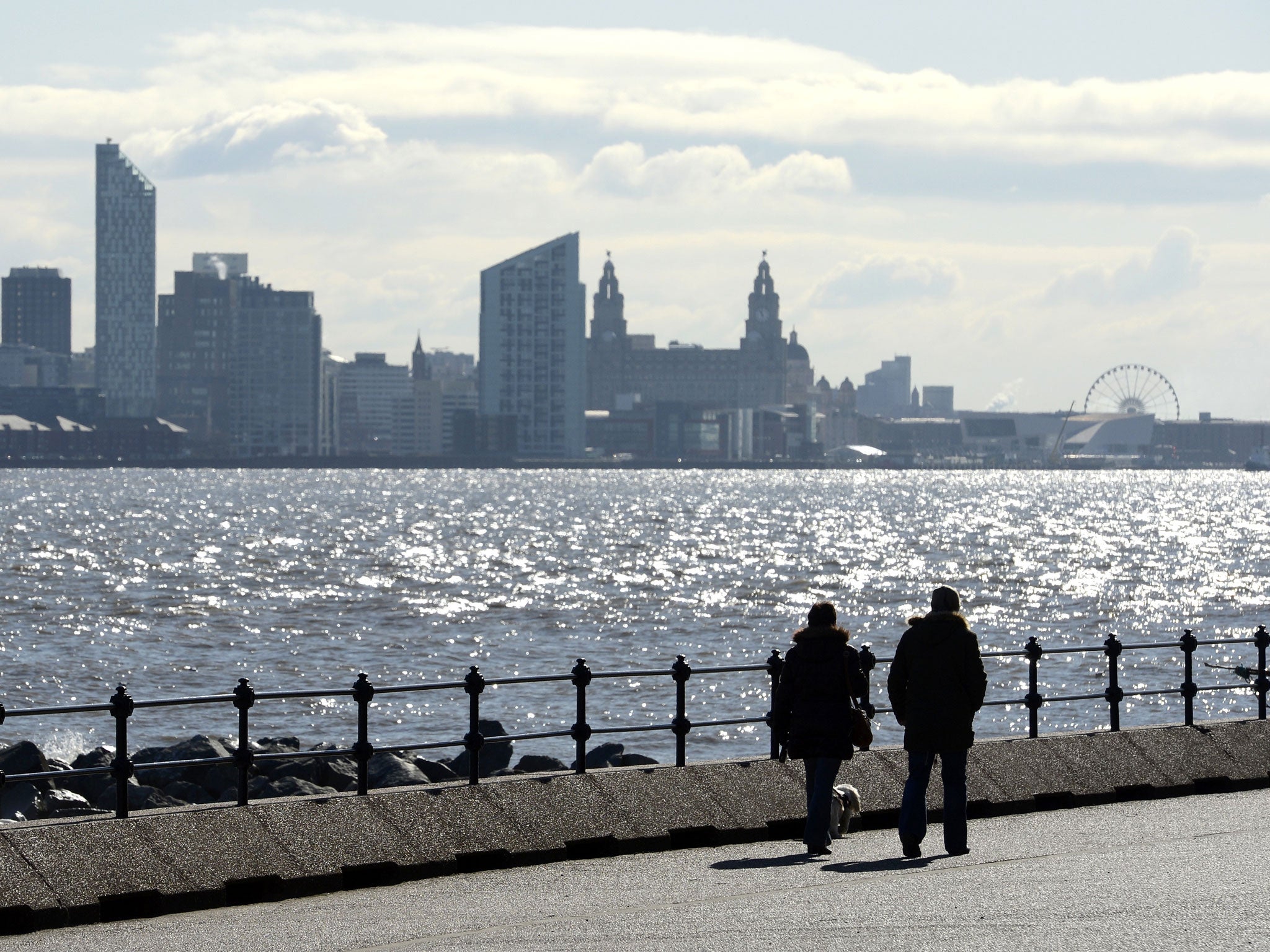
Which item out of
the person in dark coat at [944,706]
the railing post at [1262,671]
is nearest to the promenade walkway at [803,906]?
the person in dark coat at [944,706]

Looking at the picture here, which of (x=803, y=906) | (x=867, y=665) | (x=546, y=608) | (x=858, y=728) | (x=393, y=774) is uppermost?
(x=867, y=665)

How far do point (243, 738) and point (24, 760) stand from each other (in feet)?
43.0

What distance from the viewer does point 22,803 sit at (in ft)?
72.8

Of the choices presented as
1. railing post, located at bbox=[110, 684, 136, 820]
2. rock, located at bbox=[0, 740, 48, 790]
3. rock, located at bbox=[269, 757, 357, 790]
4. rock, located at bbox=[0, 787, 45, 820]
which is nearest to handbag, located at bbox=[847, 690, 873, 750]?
railing post, located at bbox=[110, 684, 136, 820]

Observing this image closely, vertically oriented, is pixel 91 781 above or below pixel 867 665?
below

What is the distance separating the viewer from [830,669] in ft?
43.5

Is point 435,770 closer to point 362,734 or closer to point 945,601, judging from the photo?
point 362,734

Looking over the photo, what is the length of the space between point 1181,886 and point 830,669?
110 inches

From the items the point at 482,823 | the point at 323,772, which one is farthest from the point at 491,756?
the point at 482,823

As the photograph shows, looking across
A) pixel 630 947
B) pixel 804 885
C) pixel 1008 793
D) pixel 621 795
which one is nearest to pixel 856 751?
pixel 1008 793

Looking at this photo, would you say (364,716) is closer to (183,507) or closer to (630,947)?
(630,947)

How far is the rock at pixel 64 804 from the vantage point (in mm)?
21578

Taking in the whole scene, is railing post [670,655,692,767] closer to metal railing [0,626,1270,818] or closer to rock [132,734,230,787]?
metal railing [0,626,1270,818]

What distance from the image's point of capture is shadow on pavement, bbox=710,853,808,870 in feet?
42.4
